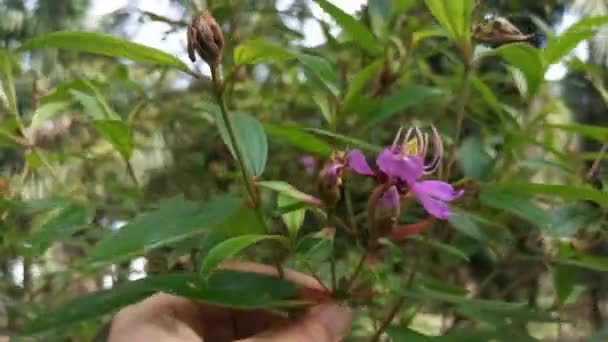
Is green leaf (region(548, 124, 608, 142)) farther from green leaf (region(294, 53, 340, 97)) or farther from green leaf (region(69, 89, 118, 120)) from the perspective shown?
green leaf (region(69, 89, 118, 120))

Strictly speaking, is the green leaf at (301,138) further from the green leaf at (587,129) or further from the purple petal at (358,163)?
the green leaf at (587,129)

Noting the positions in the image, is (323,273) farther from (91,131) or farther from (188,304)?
(91,131)

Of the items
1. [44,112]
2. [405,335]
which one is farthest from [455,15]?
[44,112]

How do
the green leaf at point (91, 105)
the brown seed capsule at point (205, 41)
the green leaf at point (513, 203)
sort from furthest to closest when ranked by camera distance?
the green leaf at point (91, 105), the green leaf at point (513, 203), the brown seed capsule at point (205, 41)

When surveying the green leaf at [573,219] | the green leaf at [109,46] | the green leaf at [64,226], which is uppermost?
the green leaf at [109,46]

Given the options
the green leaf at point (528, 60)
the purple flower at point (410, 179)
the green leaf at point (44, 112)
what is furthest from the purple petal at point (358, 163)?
the green leaf at point (44, 112)
